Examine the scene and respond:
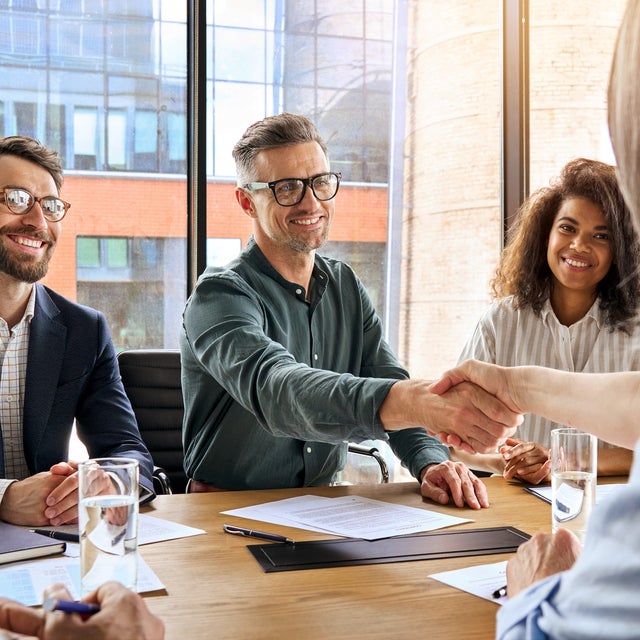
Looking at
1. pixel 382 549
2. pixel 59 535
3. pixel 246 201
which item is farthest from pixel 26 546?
pixel 246 201

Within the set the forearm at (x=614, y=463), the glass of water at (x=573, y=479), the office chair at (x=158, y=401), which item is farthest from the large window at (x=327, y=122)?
the glass of water at (x=573, y=479)

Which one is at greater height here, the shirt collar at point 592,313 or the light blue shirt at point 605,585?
the shirt collar at point 592,313

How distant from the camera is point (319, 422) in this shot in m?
1.80

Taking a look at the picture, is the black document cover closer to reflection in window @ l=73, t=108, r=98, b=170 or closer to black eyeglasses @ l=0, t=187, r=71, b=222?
black eyeglasses @ l=0, t=187, r=71, b=222

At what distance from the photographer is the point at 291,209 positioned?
2455 mm

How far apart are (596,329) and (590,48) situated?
7.34 feet

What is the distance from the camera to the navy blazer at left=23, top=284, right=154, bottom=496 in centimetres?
222

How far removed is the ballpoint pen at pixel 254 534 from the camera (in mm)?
A: 1513

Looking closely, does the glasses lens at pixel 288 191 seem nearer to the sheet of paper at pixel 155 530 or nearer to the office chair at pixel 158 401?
the office chair at pixel 158 401

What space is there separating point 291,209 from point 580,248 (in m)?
1.03

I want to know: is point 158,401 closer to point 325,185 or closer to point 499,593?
point 325,185

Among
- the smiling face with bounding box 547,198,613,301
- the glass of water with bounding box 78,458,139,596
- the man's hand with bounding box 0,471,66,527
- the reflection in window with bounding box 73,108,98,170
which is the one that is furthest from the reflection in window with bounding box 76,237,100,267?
the glass of water with bounding box 78,458,139,596

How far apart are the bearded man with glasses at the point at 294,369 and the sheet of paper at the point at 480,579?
440 millimetres

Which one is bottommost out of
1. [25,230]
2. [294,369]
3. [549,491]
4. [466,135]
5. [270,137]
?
[549,491]
